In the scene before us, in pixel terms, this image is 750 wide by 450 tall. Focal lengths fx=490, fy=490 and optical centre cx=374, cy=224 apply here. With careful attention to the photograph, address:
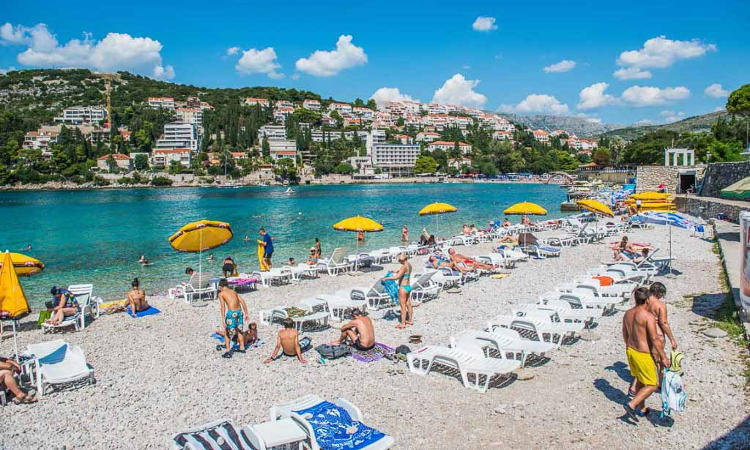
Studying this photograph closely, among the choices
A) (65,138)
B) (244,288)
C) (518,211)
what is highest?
(65,138)

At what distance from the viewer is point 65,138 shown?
480 feet

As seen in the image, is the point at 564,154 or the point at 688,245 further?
the point at 564,154

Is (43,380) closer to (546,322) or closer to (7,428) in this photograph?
(7,428)

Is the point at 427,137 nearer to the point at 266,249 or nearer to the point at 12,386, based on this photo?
the point at 266,249

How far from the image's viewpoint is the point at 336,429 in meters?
4.64

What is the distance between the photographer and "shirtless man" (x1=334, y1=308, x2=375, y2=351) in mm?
7309

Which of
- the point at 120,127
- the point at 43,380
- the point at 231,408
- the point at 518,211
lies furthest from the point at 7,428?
the point at 120,127

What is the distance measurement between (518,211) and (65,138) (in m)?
163

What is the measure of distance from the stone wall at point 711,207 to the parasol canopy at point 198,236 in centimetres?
2218

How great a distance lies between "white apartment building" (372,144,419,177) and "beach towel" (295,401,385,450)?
6073 inches

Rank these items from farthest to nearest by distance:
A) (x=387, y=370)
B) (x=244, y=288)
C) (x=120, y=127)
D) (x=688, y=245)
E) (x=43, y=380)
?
(x=120, y=127)
(x=688, y=245)
(x=244, y=288)
(x=387, y=370)
(x=43, y=380)

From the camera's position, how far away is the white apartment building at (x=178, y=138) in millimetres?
159000

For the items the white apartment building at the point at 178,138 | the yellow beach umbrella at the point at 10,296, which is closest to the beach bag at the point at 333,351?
the yellow beach umbrella at the point at 10,296

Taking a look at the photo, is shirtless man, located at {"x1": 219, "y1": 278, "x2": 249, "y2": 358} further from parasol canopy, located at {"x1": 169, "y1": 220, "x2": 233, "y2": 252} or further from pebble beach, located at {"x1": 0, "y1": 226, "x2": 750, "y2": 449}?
parasol canopy, located at {"x1": 169, "y1": 220, "x2": 233, "y2": 252}
